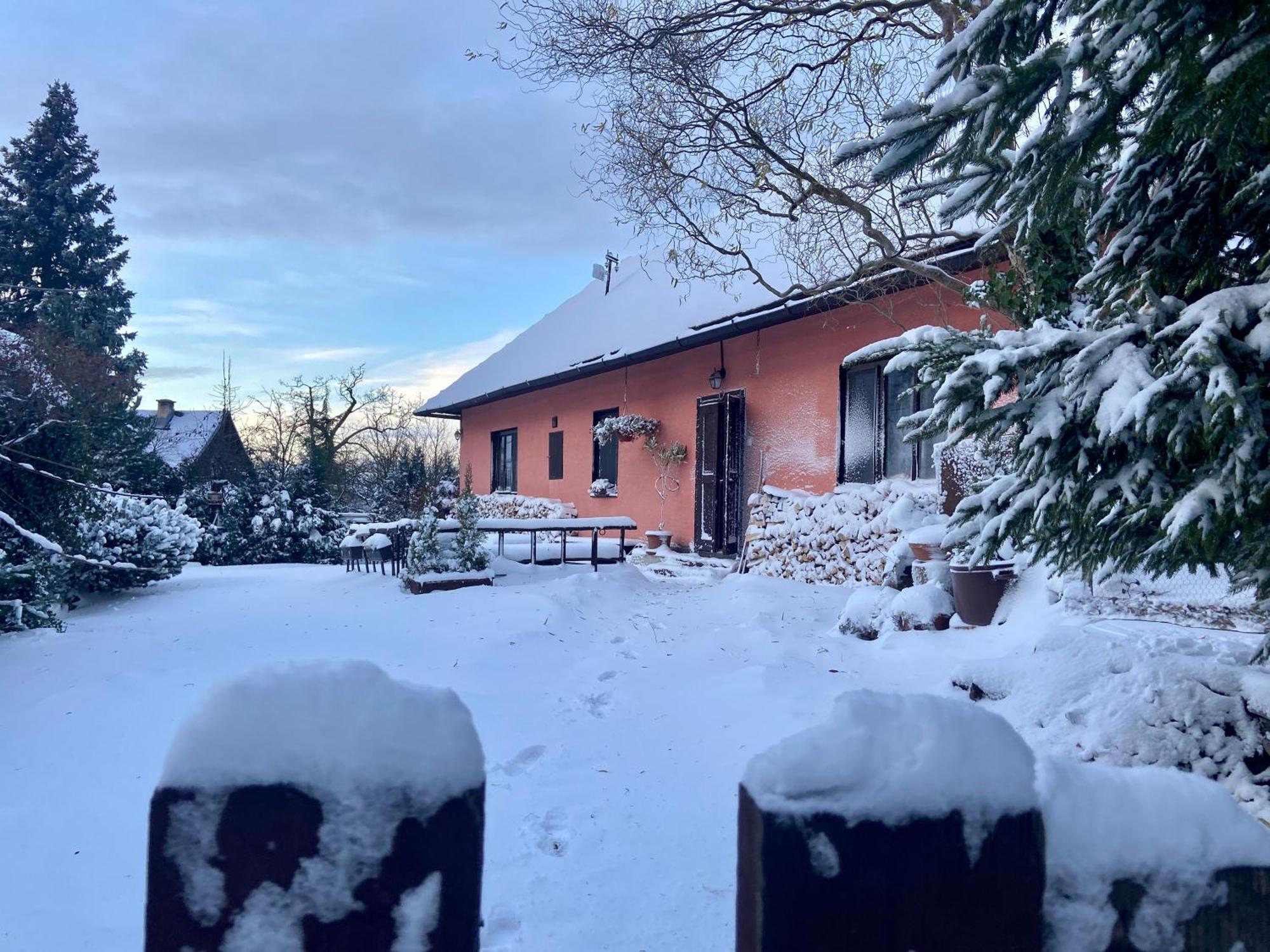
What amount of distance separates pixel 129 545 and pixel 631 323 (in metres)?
7.56

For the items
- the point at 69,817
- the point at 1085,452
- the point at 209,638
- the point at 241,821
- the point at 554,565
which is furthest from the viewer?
the point at 554,565

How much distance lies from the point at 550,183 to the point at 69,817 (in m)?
7.50

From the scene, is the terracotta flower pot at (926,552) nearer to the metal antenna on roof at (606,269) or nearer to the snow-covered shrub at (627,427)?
the snow-covered shrub at (627,427)

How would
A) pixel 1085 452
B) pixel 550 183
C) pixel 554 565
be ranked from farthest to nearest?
pixel 554 565, pixel 550 183, pixel 1085 452

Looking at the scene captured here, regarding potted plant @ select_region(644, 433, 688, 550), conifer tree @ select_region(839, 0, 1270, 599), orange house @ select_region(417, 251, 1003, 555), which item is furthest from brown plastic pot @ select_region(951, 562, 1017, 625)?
potted plant @ select_region(644, 433, 688, 550)

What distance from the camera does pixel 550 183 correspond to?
848 cm

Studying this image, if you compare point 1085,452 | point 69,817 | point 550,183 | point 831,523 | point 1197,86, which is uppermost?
point 550,183

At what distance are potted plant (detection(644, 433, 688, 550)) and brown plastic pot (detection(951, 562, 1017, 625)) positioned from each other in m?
5.75

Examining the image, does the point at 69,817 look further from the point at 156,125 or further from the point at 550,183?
the point at 156,125

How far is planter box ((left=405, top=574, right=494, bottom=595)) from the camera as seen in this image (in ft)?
24.6

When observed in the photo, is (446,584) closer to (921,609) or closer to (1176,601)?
(921,609)

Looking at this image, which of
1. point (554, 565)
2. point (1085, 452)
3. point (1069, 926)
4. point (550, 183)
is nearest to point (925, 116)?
point (1085, 452)

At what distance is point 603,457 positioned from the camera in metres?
12.8

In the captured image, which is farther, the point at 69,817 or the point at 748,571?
the point at 748,571
